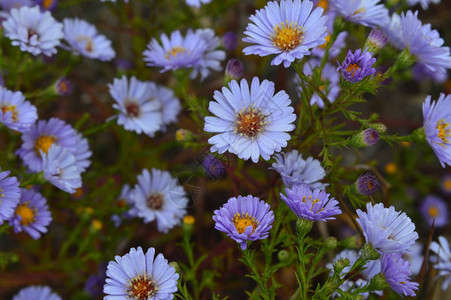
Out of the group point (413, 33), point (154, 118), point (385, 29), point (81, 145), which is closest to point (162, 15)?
point (154, 118)

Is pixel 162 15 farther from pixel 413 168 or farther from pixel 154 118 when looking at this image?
pixel 413 168

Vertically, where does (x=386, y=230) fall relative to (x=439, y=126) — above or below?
below

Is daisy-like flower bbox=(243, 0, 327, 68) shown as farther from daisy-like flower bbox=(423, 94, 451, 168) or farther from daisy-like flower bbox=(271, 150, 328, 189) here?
daisy-like flower bbox=(423, 94, 451, 168)

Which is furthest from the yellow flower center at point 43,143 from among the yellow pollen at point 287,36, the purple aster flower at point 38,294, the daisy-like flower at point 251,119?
the yellow pollen at point 287,36

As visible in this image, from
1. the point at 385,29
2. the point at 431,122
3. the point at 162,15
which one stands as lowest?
the point at 431,122

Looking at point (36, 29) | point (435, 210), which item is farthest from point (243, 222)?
point (435, 210)

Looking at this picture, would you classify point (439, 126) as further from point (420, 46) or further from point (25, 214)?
point (25, 214)
